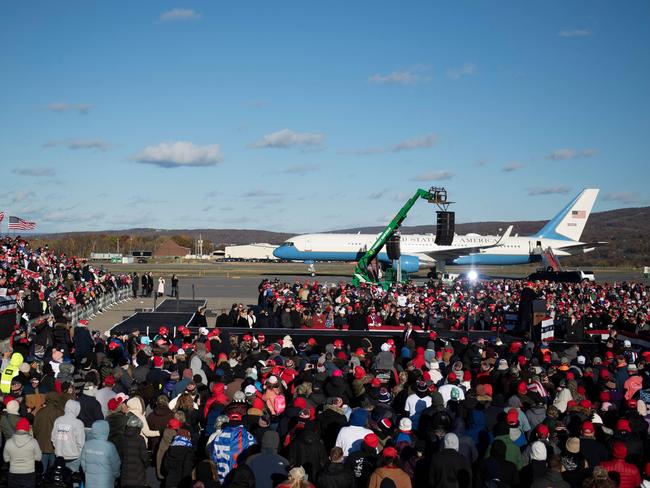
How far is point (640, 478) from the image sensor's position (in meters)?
7.74

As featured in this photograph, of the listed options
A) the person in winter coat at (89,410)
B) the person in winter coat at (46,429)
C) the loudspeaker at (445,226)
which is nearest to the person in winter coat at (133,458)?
the person in winter coat at (89,410)

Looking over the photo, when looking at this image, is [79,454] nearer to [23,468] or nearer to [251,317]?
[23,468]

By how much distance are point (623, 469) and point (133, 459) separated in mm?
5204

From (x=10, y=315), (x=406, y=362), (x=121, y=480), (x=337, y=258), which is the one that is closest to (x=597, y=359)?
(x=406, y=362)

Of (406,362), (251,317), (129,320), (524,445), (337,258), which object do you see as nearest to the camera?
(524,445)

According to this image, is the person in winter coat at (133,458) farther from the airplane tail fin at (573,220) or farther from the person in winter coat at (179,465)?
the airplane tail fin at (573,220)

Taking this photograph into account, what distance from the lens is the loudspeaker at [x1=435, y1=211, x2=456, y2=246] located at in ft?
118

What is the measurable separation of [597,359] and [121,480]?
28.2 feet

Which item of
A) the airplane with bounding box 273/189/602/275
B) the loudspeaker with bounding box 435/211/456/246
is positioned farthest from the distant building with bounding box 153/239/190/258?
the loudspeaker with bounding box 435/211/456/246

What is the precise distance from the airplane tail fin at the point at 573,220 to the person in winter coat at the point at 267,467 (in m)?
68.0

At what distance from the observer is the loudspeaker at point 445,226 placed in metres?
36.1

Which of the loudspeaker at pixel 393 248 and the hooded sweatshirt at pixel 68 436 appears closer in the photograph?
the hooded sweatshirt at pixel 68 436

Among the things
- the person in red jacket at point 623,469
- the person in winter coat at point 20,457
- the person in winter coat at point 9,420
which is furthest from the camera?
the person in winter coat at point 9,420

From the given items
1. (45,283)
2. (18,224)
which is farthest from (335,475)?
(18,224)
